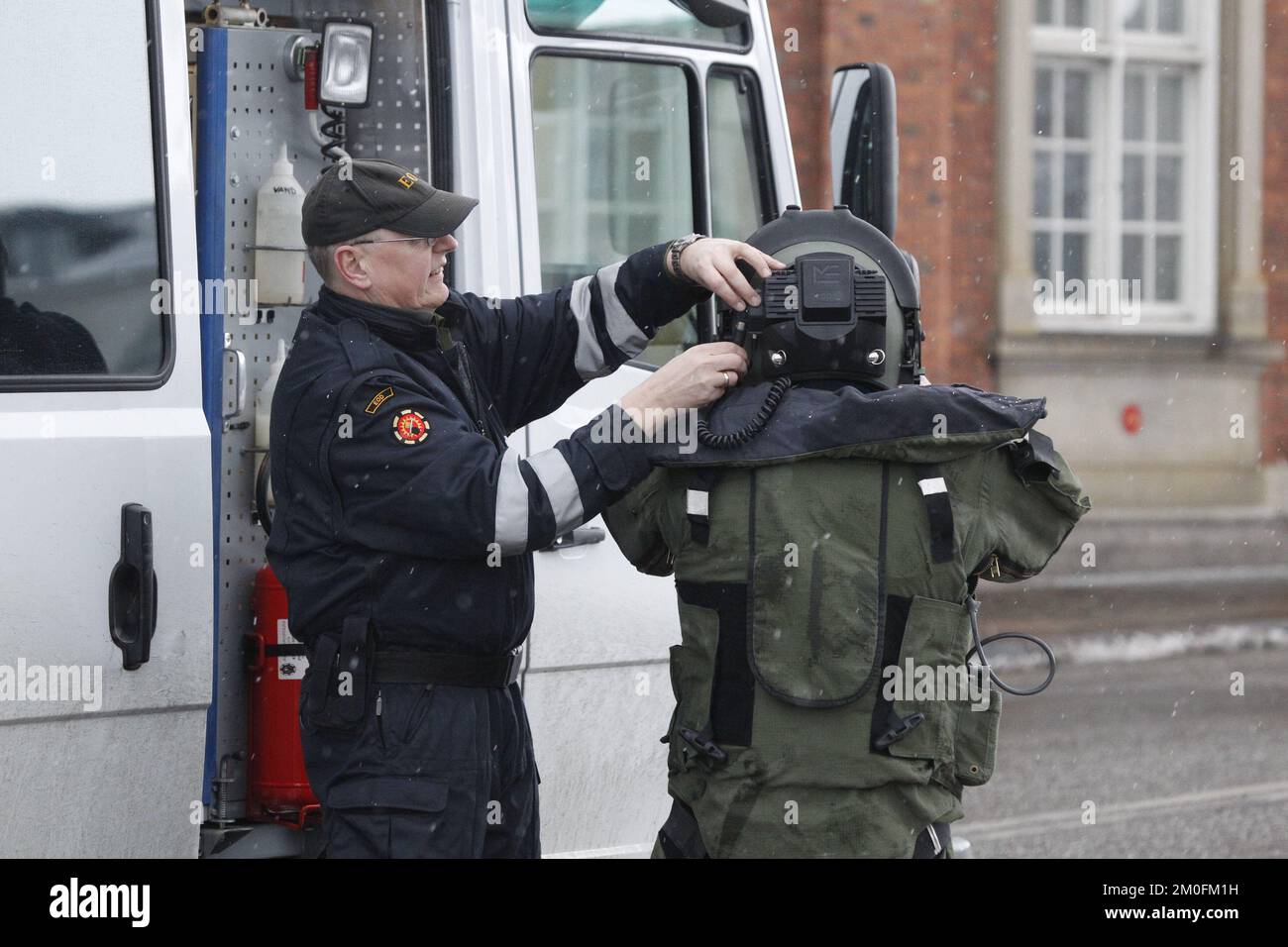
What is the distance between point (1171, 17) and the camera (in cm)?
1388

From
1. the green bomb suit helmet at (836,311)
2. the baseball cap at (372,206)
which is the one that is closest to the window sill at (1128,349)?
the baseball cap at (372,206)

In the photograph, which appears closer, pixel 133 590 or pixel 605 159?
pixel 133 590

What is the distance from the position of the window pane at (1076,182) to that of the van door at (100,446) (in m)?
11.2

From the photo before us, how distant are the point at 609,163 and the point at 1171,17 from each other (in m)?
10.9

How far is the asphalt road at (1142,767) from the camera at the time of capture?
626cm

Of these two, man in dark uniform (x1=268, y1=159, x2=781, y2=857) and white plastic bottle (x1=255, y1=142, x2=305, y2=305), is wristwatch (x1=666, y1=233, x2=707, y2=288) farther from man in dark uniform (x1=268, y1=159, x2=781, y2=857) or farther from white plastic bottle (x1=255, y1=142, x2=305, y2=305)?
white plastic bottle (x1=255, y1=142, x2=305, y2=305)

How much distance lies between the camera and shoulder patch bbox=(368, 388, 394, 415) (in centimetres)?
299

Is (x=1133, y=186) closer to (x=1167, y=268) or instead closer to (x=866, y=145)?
(x=1167, y=268)

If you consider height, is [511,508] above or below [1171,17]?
below

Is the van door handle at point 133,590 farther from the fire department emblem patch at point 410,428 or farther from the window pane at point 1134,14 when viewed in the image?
the window pane at point 1134,14

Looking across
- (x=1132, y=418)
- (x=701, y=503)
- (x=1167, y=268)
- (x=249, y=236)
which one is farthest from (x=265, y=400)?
(x=1167, y=268)

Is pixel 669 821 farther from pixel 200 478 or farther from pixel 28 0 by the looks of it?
pixel 28 0

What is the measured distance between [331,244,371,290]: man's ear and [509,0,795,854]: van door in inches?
29.6

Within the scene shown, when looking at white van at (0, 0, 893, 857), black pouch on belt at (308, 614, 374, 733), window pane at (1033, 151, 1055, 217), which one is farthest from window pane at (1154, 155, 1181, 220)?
black pouch on belt at (308, 614, 374, 733)
